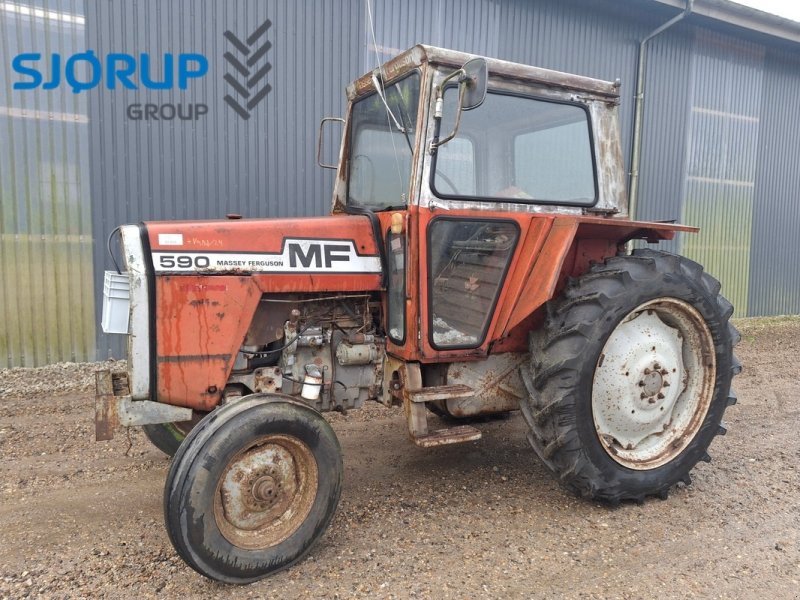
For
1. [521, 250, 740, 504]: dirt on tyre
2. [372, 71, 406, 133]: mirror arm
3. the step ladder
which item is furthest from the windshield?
[521, 250, 740, 504]: dirt on tyre

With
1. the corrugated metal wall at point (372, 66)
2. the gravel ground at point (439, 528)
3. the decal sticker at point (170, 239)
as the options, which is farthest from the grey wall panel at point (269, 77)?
the decal sticker at point (170, 239)

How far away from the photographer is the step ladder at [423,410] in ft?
10.0

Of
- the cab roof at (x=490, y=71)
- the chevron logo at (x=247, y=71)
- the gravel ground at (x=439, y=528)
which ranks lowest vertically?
the gravel ground at (x=439, y=528)

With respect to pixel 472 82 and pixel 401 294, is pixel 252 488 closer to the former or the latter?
pixel 401 294

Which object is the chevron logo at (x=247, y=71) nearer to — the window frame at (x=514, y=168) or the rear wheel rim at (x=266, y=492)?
the window frame at (x=514, y=168)

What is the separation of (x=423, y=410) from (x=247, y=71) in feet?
16.3

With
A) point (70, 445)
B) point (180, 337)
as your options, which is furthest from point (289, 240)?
point (70, 445)

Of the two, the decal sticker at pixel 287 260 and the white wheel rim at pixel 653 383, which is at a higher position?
the decal sticker at pixel 287 260

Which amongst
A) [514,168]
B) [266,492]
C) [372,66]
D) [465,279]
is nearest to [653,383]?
[465,279]

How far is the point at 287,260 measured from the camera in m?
2.98

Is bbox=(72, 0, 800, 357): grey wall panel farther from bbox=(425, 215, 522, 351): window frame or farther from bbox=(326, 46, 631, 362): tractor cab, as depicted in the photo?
bbox=(425, 215, 522, 351): window frame

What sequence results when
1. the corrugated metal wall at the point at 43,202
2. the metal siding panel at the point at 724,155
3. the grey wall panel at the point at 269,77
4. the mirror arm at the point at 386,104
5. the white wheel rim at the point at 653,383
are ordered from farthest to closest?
A: the metal siding panel at the point at 724,155 → the grey wall panel at the point at 269,77 → the corrugated metal wall at the point at 43,202 → the white wheel rim at the point at 653,383 → the mirror arm at the point at 386,104

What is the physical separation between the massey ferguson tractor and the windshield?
2 cm

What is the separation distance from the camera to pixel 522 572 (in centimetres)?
265
